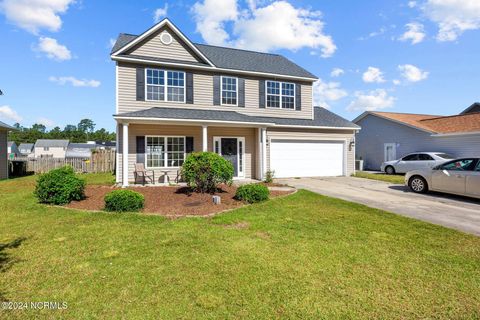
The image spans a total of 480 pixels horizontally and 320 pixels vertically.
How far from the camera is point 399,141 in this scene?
69.1 feet

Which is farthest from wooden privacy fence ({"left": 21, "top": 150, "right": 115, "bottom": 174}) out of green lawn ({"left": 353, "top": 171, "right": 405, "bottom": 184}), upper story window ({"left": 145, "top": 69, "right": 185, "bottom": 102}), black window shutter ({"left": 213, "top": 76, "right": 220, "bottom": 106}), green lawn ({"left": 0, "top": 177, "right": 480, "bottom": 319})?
green lawn ({"left": 353, "top": 171, "right": 405, "bottom": 184})

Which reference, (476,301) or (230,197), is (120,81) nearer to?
(230,197)

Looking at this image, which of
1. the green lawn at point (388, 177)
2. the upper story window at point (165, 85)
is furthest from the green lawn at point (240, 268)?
the green lawn at point (388, 177)

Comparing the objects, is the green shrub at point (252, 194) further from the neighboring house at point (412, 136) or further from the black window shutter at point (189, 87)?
the neighboring house at point (412, 136)

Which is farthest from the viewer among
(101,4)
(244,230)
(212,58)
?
(212,58)

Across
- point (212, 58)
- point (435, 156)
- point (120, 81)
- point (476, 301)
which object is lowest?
point (476, 301)

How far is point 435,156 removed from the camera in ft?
53.9

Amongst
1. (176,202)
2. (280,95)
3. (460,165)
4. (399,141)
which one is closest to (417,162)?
(399,141)

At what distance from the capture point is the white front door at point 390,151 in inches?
843

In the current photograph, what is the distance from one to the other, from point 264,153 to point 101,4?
9.83 meters

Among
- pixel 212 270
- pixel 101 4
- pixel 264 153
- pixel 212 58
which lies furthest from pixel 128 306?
pixel 212 58

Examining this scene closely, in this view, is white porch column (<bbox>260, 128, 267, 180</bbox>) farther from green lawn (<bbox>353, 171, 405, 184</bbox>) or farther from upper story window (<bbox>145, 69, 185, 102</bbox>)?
green lawn (<bbox>353, 171, 405, 184</bbox>)

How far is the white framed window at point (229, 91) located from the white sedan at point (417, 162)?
12051mm

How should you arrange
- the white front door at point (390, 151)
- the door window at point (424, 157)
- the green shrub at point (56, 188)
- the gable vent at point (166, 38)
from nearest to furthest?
1. the green shrub at point (56, 188)
2. the gable vent at point (166, 38)
3. the door window at point (424, 157)
4. the white front door at point (390, 151)
